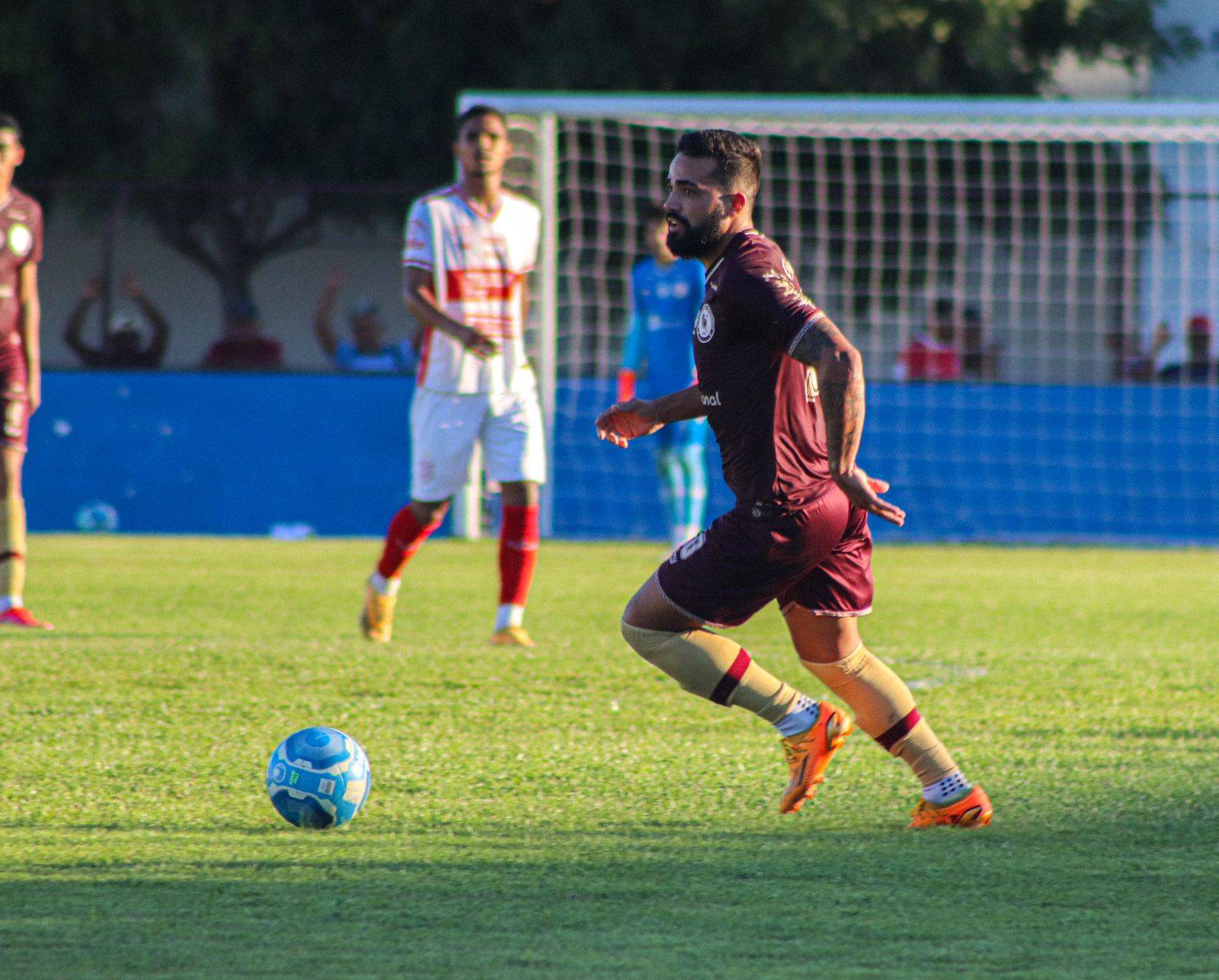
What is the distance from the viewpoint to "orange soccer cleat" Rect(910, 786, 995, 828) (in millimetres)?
4402

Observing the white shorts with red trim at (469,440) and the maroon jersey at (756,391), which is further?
the white shorts with red trim at (469,440)

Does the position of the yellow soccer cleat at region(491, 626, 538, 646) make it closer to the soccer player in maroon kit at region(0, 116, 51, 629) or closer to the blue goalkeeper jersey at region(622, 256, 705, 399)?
the soccer player in maroon kit at region(0, 116, 51, 629)

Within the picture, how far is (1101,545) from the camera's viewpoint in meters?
13.8

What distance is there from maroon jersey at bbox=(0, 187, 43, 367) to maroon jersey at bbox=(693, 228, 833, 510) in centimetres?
446

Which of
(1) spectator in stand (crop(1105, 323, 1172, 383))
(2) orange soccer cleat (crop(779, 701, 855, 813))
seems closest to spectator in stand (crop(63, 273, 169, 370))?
(1) spectator in stand (crop(1105, 323, 1172, 383))

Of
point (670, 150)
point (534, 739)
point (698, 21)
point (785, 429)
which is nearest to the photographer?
point (785, 429)

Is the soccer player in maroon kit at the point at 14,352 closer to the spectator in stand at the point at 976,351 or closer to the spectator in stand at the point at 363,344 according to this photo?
the spectator in stand at the point at 363,344

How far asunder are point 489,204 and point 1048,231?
415 inches

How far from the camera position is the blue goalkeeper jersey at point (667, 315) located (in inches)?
420

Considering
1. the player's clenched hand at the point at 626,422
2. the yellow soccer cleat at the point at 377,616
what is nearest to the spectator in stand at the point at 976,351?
the yellow soccer cleat at the point at 377,616

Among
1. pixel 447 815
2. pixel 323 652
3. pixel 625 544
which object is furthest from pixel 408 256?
pixel 625 544

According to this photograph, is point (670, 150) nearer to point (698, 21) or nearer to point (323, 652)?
point (698, 21)

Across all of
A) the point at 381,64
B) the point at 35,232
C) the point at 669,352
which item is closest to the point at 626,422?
the point at 35,232

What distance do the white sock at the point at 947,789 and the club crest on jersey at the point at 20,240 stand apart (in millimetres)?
5187
